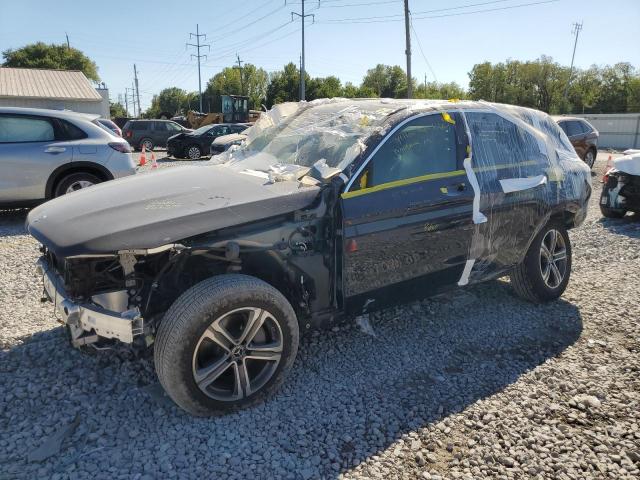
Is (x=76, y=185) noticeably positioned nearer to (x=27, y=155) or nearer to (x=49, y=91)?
(x=27, y=155)

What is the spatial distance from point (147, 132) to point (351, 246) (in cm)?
2372

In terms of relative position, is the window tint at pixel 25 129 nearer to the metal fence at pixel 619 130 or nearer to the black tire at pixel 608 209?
the black tire at pixel 608 209

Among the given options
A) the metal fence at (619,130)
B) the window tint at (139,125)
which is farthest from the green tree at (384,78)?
the window tint at (139,125)

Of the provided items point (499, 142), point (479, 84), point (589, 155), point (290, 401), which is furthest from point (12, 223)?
point (479, 84)

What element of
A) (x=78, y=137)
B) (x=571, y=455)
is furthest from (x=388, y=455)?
(x=78, y=137)

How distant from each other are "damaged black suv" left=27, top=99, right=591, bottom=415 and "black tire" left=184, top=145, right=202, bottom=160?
15.8 m

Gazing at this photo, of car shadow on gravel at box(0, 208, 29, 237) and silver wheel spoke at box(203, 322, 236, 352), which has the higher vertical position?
silver wheel spoke at box(203, 322, 236, 352)

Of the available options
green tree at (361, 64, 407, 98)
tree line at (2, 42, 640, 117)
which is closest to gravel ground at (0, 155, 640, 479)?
tree line at (2, 42, 640, 117)

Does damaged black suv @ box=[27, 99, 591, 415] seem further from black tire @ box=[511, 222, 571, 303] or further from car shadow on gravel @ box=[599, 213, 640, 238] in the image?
car shadow on gravel @ box=[599, 213, 640, 238]

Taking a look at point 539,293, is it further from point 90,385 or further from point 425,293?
point 90,385

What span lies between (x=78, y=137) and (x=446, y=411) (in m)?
6.63

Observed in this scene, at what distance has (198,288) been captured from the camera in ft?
8.75

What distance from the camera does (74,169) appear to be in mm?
7184

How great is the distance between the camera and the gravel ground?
2.46 meters
